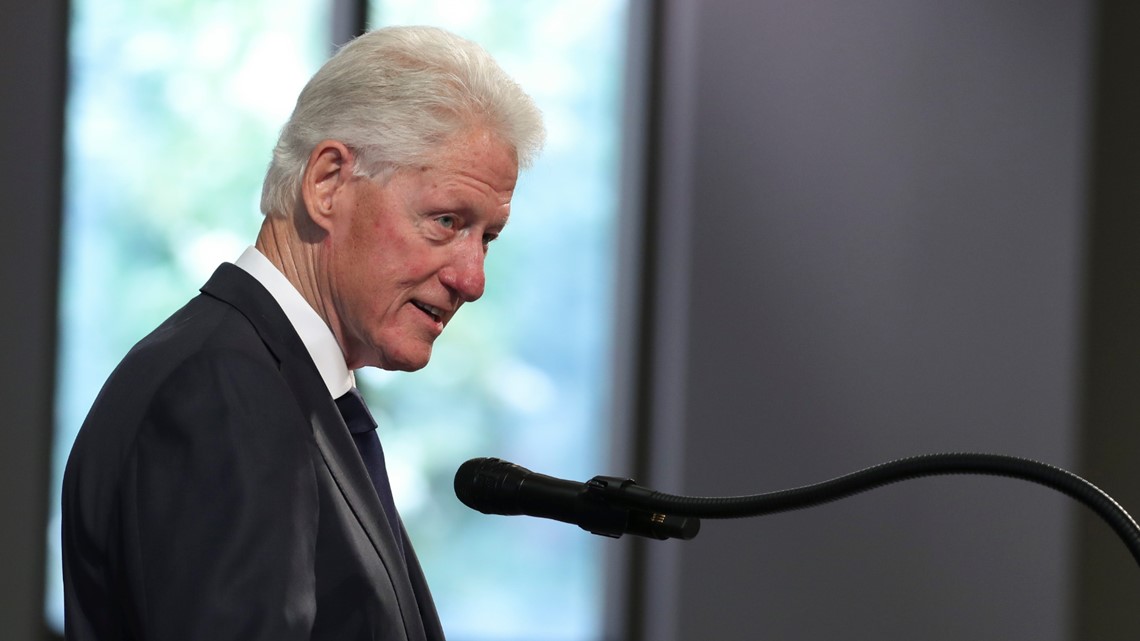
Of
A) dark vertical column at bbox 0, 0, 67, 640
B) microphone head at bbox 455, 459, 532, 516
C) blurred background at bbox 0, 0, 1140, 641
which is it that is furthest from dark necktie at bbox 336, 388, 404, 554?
dark vertical column at bbox 0, 0, 67, 640

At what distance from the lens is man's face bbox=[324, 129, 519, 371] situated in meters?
1.09

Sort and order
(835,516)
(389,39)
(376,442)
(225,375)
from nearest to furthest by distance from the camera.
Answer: (225,375) < (389,39) < (376,442) < (835,516)

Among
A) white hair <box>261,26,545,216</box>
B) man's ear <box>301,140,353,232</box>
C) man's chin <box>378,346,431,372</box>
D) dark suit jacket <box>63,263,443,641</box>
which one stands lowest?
dark suit jacket <box>63,263,443,641</box>

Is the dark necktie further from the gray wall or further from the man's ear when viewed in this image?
the gray wall

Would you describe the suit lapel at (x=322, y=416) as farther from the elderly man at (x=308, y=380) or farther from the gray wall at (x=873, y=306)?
the gray wall at (x=873, y=306)

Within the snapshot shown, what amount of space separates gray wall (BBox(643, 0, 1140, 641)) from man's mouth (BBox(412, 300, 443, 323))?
1952 mm

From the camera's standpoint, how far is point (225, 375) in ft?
2.89

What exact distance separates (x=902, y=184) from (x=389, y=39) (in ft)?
7.53

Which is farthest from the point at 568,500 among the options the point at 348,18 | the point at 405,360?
the point at 348,18

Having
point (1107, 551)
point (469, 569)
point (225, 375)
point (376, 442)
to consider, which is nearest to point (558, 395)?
point (469, 569)

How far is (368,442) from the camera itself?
3.94 ft

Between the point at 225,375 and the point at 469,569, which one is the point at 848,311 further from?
the point at 225,375

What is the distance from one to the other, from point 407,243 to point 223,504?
355 mm

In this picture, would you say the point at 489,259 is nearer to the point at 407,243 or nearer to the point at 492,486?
the point at 407,243
